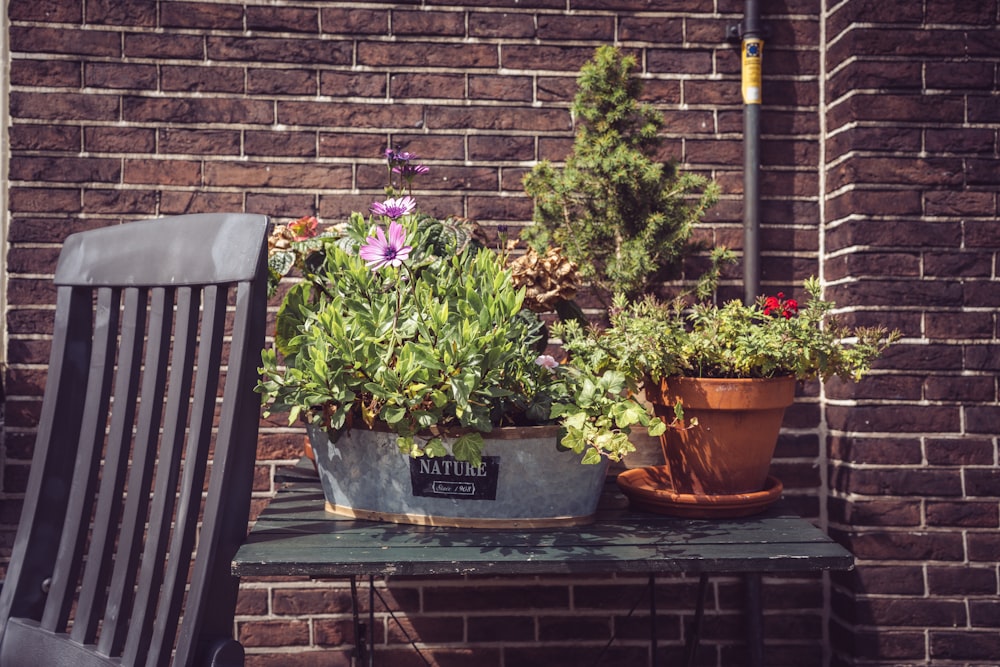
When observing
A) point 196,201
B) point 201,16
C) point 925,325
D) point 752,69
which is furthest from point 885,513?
point 201,16

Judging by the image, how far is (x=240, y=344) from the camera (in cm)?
99

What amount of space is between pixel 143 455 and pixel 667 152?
4.89 ft

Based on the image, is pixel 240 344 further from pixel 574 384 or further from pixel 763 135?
pixel 763 135

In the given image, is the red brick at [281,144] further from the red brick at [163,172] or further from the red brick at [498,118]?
the red brick at [498,118]

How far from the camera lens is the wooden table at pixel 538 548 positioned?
0.98 meters

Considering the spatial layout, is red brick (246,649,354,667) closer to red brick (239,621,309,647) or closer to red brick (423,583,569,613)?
red brick (239,621,309,647)

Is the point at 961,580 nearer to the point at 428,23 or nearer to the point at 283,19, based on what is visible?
the point at 428,23

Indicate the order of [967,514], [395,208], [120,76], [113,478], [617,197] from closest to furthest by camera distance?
[113,478] → [395,208] → [617,197] → [967,514] → [120,76]

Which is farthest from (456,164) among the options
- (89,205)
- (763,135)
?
(89,205)

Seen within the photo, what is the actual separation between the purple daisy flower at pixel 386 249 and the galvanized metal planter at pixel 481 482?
27 centimetres

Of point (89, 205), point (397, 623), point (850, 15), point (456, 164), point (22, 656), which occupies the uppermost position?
point (850, 15)

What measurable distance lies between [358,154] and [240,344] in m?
1.07

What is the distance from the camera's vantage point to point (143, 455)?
1.08m

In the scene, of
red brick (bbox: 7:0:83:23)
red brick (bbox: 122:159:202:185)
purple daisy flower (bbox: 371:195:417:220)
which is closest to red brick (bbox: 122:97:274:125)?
red brick (bbox: 122:159:202:185)
